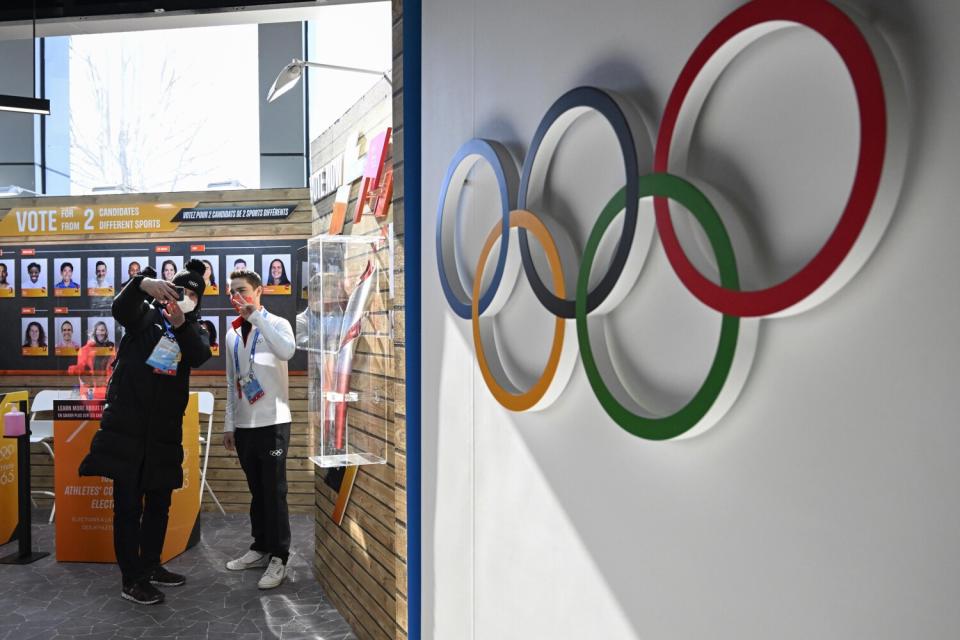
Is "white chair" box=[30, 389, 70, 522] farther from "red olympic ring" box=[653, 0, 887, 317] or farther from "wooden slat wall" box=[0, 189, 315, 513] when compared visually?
"red olympic ring" box=[653, 0, 887, 317]

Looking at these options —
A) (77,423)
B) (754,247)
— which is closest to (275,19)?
(77,423)

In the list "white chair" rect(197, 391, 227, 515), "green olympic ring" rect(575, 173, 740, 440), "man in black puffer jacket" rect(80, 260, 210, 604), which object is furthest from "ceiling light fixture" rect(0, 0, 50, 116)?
"green olympic ring" rect(575, 173, 740, 440)

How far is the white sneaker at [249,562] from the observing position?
550 cm

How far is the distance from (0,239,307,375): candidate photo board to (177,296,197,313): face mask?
2.23 metres

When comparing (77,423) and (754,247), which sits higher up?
(754,247)

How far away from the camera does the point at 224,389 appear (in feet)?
24.0

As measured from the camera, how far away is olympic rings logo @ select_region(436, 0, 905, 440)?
0.98 m

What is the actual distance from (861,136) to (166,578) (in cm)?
515

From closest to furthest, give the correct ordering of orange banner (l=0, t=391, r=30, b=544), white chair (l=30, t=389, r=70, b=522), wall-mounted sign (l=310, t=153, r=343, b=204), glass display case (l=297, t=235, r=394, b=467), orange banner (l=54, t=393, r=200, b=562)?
glass display case (l=297, t=235, r=394, b=467), wall-mounted sign (l=310, t=153, r=343, b=204), orange banner (l=54, t=393, r=200, b=562), orange banner (l=0, t=391, r=30, b=544), white chair (l=30, t=389, r=70, b=522)

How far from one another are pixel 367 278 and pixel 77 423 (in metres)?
2.97

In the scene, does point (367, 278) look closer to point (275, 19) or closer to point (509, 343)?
point (275, 19)

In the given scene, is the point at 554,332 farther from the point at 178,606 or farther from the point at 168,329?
the point at 178,606

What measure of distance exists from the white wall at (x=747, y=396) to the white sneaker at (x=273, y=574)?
3.29 metres

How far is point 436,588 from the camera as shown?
2.45 m
